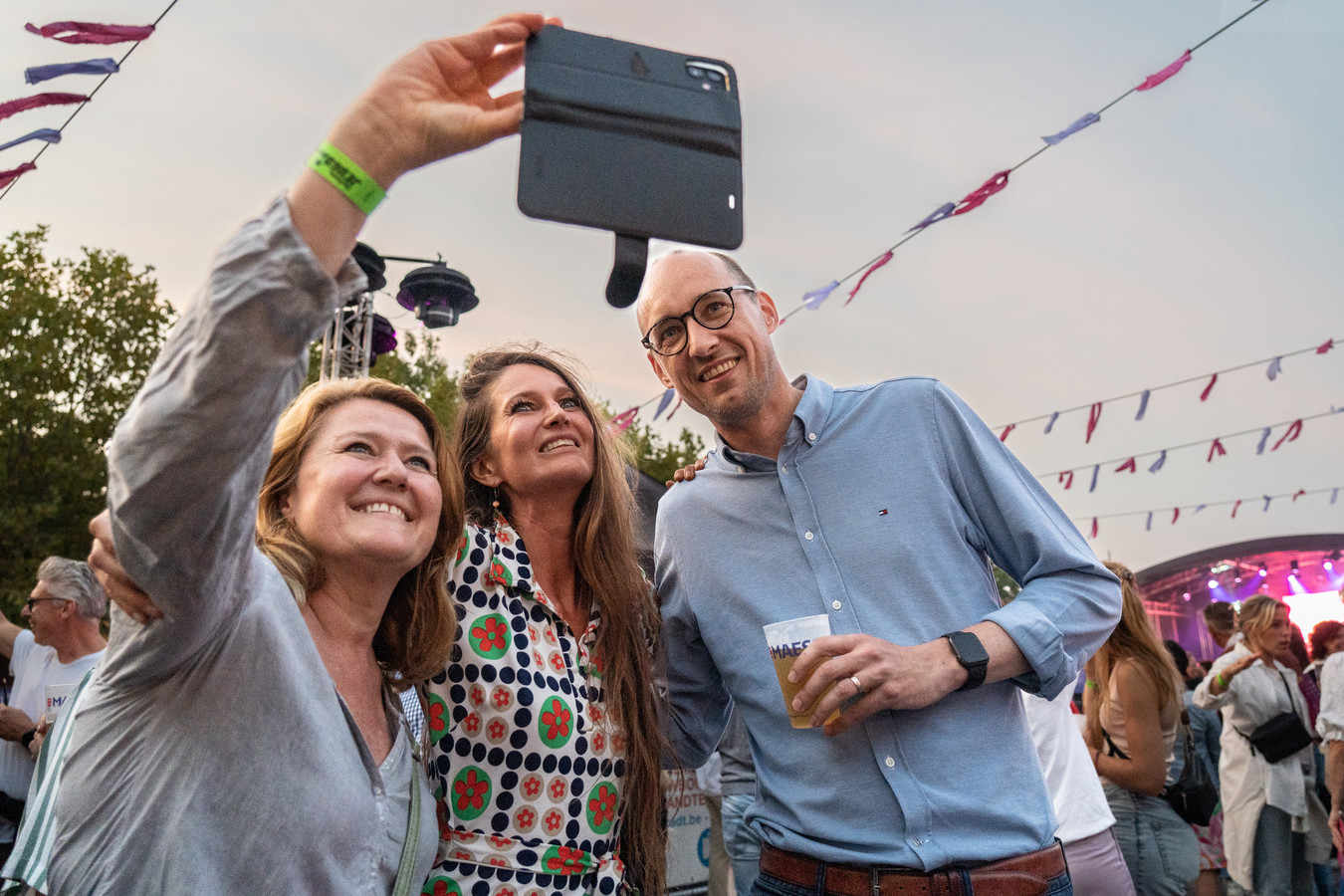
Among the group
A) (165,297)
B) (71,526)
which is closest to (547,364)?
(71,526)

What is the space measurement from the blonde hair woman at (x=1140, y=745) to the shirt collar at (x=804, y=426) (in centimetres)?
223

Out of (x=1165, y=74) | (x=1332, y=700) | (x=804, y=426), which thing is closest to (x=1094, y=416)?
(x=1332, y=700)

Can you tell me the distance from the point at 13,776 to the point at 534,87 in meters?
4.89

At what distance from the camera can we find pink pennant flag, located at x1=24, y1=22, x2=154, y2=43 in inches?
142

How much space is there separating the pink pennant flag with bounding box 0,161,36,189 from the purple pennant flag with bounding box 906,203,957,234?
184 inches

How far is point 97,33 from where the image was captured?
3676 mm

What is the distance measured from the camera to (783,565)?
1893 millimetres

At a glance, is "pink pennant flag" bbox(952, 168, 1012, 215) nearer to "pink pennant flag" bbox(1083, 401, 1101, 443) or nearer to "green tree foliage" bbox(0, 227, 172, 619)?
"pink pennant flag" bbox(1083, 401, 1101, 443)

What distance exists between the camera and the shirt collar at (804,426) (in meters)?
1.99

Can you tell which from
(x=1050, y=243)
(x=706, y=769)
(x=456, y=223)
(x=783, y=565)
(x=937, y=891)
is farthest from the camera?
(x=1050, y=243)

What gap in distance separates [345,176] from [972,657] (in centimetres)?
132

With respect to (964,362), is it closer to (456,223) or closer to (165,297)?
(456,223)

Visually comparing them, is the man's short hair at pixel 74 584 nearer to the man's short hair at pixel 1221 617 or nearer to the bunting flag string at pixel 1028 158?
the bunting flag string at pixel 1028 158

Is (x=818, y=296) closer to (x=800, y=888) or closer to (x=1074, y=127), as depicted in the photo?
(x=1074, y=127)
